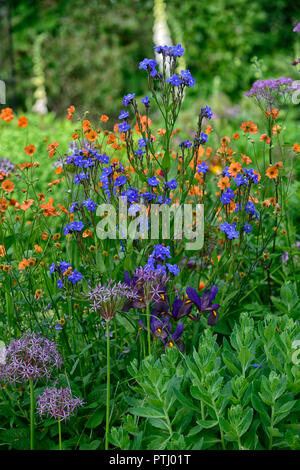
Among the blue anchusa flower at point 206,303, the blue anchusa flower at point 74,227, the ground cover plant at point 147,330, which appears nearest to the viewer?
the ground cover plant at point 147,330

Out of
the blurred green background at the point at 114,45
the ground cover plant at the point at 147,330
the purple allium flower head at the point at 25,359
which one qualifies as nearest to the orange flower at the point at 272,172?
the ground cover plant at the point at 147,330

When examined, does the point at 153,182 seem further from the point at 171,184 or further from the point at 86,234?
the point at 86,234

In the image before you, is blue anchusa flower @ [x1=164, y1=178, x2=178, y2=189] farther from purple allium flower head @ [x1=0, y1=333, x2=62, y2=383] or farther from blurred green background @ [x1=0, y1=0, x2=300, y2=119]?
blurred green background @ [x1=0, y1=0, x2=300, y2=119]

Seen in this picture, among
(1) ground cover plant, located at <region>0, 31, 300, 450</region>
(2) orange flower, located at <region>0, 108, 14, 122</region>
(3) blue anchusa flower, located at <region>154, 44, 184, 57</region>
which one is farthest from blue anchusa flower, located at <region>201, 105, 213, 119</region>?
(2) orange flower, located at <region>0, 108, 14, 122</region>

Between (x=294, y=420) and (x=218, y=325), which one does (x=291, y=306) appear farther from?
(x=294, y=420)

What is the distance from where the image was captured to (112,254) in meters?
2.21

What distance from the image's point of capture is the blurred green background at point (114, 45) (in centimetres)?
991

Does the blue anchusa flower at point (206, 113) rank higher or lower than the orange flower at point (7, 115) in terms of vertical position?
lower

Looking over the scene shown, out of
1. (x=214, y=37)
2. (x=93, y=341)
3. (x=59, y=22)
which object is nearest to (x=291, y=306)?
(x=93, y=341)

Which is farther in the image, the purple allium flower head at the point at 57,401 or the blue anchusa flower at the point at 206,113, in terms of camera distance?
the blue anchusa flower at the point at 206,113

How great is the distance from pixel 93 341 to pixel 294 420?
0.82m

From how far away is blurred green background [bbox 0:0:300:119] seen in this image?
9914 mm

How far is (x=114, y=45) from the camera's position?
10219mm

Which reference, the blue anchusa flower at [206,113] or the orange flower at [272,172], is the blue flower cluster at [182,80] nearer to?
the blue anchusa flower at [206,113]
